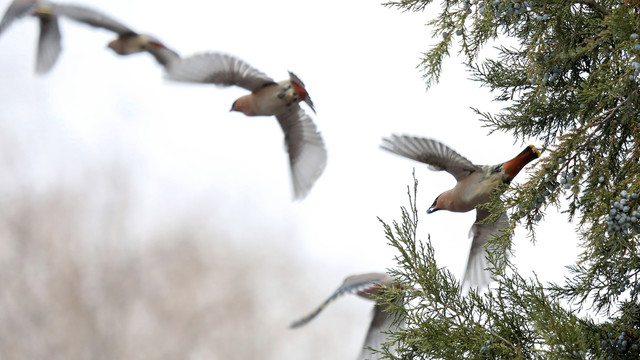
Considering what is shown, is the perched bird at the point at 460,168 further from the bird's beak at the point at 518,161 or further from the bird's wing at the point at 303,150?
the bird's wing at the point at 303,150

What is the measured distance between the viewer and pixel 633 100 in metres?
1.27

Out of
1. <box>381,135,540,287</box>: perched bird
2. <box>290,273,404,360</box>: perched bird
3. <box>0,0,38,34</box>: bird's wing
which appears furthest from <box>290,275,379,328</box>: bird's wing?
<box>0,0,38,34</box>: bird's wing

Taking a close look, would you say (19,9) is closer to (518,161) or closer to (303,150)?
(303,150)

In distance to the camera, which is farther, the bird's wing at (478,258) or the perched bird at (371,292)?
the perched bird at (371,292)

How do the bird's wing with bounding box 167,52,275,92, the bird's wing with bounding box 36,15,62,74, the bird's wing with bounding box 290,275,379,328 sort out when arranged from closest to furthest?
1. the bird's wing with bounding box 167,52,275,92
2. the bird's wing with bounding box 36,15,62,74
3. the bird's wing with bounding box 290,275,379,328

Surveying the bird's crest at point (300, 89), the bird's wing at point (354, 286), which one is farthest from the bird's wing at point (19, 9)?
the bird's wing at point (354, 286)

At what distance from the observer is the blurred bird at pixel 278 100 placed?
108 centimetres

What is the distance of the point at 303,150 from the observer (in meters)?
1.27

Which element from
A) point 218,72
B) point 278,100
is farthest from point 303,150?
point 218,72

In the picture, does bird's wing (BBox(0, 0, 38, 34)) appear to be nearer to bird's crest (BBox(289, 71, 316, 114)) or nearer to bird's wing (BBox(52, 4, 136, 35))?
bird's wing (BBox(52, 4, 136, 35))

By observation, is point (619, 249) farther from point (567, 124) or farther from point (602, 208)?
point (567, 124)

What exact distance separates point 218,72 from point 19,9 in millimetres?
360

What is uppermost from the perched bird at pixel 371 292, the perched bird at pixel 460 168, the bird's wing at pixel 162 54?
the bird's wing at pixel 162 54

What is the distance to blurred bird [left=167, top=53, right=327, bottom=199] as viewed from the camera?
3.53 ft
